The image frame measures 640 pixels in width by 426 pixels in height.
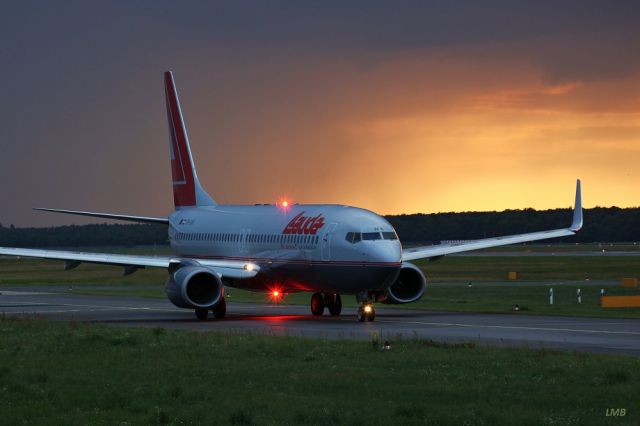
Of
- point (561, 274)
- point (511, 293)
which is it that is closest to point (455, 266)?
point (561, 274)

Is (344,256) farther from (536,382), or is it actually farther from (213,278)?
(536,382)

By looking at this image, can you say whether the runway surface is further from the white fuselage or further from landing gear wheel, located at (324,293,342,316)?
the white fuselage

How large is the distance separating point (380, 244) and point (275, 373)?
60.8 feet

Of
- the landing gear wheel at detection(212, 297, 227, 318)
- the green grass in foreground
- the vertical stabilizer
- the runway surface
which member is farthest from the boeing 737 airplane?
the green grass in foreground

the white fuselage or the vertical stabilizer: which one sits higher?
the vertical stabilizer

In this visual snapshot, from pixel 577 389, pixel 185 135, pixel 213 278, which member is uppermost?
pixel 185 135

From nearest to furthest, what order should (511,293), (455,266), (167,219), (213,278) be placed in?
(213,278) < (167,219) < (511,293) < (455,266)

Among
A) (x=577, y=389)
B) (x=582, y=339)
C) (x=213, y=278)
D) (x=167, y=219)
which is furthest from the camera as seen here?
(x=167, y=219)

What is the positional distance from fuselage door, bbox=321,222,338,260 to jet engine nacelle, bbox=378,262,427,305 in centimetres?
413

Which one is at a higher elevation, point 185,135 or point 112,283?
point 185,135

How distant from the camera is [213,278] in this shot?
48719mm

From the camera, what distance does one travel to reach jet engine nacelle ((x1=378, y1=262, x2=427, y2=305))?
160ft

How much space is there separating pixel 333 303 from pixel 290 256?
11.3ft

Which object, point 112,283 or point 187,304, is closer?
point 187,304
